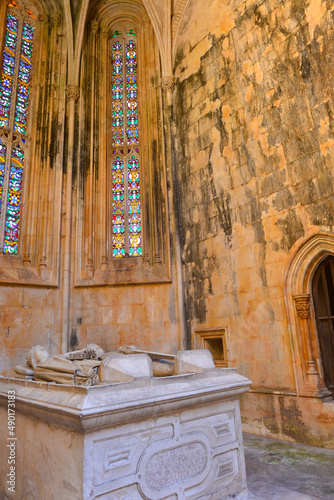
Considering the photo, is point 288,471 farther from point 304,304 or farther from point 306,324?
point 304,304

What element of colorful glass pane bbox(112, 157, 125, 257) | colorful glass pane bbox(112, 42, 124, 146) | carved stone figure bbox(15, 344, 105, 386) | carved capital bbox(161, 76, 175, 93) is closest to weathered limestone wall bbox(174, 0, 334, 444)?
carved capital bbox(161, 76, 175, 93)

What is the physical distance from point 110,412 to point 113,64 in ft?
35.5

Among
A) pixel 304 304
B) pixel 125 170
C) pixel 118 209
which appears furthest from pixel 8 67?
pixel 304 304

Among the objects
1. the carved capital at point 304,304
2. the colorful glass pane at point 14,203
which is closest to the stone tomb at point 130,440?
the carved capital at point 304,304

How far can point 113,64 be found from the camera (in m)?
10.7

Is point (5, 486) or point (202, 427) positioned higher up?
point (202, 427)

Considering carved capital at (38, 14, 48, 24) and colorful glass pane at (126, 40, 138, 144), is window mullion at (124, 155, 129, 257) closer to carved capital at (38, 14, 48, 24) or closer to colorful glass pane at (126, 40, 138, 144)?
colorful glass pane at (126, 40, 138, 144)

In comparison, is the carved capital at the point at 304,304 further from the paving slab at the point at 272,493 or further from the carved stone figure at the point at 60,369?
the carved stone figure at the point at 60,369

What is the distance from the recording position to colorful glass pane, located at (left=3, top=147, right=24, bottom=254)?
26.8 feet

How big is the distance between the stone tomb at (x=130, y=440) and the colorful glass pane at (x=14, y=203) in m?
5.34

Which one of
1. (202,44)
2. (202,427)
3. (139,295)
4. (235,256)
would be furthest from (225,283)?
(202,44)

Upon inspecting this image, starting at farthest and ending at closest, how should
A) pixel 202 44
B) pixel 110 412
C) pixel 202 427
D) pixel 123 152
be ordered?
1. pixel 123 152
2. pixel 202 44
3. pixel 202 427
4. pixel 110 412

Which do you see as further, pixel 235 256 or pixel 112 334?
pixel 112 334

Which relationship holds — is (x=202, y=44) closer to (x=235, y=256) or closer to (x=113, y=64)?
(x=113, y=64)
